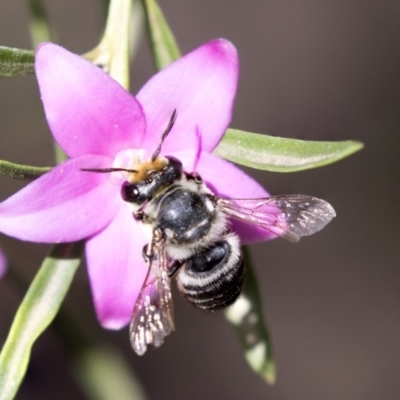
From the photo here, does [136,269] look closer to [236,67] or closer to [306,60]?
[236,67]

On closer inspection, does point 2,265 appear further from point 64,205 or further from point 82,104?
point 82,104

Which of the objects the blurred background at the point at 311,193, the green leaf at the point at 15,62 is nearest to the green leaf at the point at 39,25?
the green leaf at the point at 15,62

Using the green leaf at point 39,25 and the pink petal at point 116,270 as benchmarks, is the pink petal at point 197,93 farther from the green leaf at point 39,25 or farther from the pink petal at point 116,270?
the green leaf at point 39,25

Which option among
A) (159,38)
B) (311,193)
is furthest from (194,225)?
(311,193)

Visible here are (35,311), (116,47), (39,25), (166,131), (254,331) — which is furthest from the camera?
(39,25)

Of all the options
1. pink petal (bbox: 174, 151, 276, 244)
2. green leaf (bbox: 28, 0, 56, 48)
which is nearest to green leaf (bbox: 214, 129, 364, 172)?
pink petal (bbox: 174, 151, 276, 244)

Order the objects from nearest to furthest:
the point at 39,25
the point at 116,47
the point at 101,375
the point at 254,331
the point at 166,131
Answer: the point at 166,131 → the point at 116,47 → the point at 254,331 → the point at 39,25 → the point at 101,375
